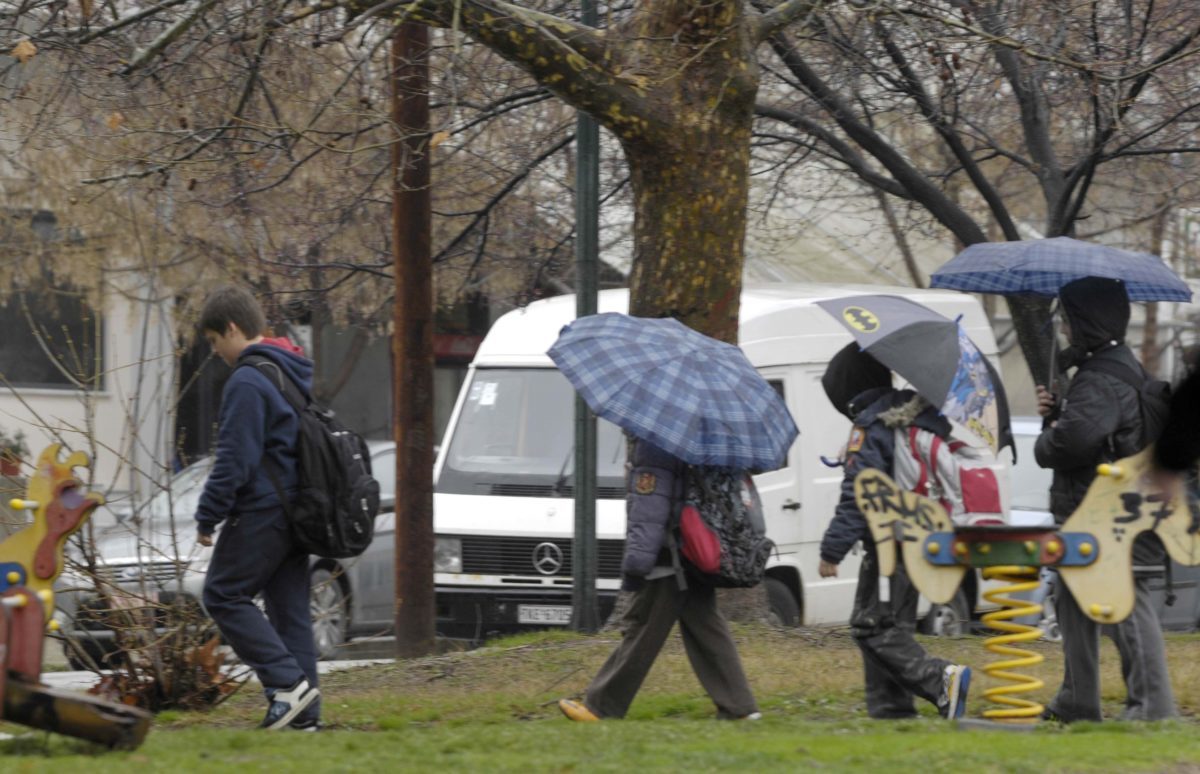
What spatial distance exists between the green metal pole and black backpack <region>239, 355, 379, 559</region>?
3.56m

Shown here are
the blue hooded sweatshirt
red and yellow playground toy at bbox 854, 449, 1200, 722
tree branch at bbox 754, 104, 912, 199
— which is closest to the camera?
red and yellow playground toy at bbox 854, 449, 1200, 722

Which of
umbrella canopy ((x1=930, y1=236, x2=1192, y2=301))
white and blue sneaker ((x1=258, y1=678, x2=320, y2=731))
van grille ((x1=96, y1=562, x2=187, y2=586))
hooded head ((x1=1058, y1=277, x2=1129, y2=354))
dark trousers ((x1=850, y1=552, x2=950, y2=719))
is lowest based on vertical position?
white and blue sneaker ((x1=258, y1=678, x2=320, y2=731))

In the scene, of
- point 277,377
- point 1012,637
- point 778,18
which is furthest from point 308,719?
point 778,18

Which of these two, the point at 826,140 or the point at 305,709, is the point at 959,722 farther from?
the point at 826,140

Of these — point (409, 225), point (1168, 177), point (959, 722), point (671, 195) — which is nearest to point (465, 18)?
point (671, 195)

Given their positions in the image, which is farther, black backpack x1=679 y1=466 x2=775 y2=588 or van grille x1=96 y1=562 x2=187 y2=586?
van grille x1=96 y1=562 x2=187 y2=586

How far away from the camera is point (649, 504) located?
267 inches

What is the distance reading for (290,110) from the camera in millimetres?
15500

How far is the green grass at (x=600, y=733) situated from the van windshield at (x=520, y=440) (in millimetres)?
2411

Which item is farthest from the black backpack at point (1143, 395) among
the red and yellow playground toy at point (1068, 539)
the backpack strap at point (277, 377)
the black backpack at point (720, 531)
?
the backpack strap at point (277, 377)

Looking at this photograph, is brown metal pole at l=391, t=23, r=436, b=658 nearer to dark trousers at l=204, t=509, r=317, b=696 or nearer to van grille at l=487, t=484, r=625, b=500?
van grille at l=487, t=484, r=625, b=500

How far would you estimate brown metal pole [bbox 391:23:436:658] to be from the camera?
10617 mm

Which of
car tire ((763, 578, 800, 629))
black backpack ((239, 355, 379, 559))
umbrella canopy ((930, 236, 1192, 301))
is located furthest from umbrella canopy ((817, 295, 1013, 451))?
car tire ((763, 578, 800, 629))

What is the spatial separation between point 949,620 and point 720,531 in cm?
656
